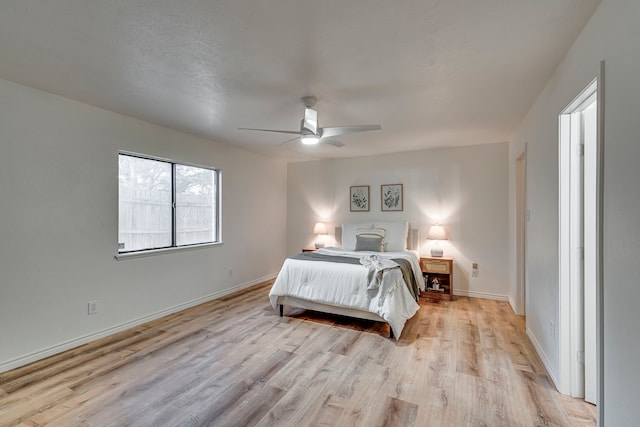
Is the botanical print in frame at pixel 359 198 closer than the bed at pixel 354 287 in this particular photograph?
No

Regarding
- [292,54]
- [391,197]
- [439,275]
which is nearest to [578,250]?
[292,54]

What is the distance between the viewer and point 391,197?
5172 mm

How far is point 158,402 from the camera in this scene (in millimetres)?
2041

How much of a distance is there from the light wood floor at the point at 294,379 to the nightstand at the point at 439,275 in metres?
1.02

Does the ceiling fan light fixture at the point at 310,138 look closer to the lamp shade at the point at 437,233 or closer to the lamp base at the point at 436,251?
the lamp shade at the point at 437,233

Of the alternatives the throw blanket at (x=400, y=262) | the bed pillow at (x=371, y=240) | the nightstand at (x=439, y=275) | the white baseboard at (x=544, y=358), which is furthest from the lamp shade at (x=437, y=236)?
the white baseboard at (x=544, y=358)

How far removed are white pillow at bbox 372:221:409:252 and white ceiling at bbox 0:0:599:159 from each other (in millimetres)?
2033

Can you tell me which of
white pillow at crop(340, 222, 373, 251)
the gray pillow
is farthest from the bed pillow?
white pillow at crop(340, 222, 373, 251)

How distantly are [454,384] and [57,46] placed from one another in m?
3.73

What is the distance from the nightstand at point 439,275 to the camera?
4.41 meters

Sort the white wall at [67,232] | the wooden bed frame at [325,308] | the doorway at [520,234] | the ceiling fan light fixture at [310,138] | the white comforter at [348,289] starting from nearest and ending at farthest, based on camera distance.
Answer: the white wall at [67,232] < the ceiling fan light fixture at [310,138] < the white comforter at [348,289] < the wooden bed frame at [325,308] < the doorway at [520,234]

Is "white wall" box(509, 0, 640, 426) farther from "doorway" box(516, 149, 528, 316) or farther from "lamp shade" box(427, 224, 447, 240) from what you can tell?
"lamp shade" box(427, 224, 447, 240)

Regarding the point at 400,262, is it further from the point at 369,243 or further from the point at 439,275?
the point at 439,275

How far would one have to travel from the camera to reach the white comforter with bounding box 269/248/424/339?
10.2 ft
